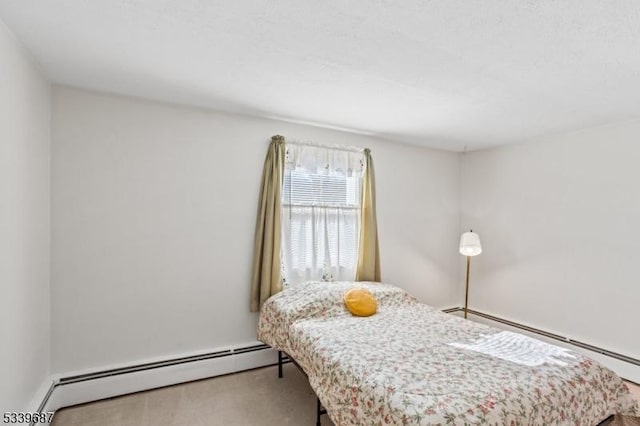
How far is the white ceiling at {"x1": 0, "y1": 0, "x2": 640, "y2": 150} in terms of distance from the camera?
58.5 inches

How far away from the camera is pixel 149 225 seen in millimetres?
2650

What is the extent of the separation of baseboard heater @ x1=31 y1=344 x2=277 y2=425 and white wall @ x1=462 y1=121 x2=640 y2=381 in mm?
2845

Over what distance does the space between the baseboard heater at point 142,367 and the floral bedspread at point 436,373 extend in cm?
47

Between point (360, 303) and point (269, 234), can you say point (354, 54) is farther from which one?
point (360, 303)

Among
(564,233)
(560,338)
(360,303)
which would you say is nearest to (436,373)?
(360,303)

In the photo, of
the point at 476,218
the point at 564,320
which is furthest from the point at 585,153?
the point at 564,320

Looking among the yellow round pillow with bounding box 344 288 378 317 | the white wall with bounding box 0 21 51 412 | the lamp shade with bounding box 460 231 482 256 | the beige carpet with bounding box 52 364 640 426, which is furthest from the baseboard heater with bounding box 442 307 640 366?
the white wall with bounding box 0 21 51 412

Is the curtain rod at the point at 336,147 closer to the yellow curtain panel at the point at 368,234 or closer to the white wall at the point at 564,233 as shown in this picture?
the yellow curtain panel at the point at 368,234

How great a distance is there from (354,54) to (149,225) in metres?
2.01

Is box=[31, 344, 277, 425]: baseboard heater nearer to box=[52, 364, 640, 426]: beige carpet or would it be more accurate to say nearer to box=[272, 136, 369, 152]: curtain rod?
box=[52, 364, 640, 426]: beige carpet

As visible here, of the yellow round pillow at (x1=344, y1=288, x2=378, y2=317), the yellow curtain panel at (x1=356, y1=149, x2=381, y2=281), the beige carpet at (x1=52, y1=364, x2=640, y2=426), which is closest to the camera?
the beige carpet at (x1=52, y1=364, x2=640, y2=426)

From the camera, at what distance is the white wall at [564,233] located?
295 centimetres

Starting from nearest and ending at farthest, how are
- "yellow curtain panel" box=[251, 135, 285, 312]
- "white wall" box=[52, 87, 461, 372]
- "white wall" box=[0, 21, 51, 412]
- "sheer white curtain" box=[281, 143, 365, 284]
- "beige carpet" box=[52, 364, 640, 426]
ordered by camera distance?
"white wall" box=[0, 21, 51, 412] < "beige carpet" box=[52, 364, 640, 426] < "white wall" box=[52, 87, 461, 372] < "yellow curtain panel" box=[251, 135, 285, 312] < "sheer white curtain" box=[281, 143, 365, 284]

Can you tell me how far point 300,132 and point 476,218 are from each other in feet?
8.37
